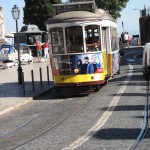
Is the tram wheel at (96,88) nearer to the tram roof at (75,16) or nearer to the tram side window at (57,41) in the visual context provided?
the tram side window at (57,41)

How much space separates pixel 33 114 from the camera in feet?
47.0

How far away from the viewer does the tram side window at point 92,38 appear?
18.0m

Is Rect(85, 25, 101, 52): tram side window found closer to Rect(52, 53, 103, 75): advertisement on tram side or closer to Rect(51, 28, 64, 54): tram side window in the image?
Rect(52, 53, 103, 75): advertisement on tram side

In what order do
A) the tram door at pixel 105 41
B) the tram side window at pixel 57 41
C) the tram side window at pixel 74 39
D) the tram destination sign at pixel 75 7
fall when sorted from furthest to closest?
1. the tram destination sign at pixel 75 7
2. the tram door at pixel 105 41
3. the tram side window at pixel 57 41
4. the tram side window at pixel 74 39

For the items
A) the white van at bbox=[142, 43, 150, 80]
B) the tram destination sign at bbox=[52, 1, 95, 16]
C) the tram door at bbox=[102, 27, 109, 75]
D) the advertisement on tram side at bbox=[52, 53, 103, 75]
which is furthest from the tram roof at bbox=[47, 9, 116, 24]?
the white van at bbox=[142, 43, 150, 80]

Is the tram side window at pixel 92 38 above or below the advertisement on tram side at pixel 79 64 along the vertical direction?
above

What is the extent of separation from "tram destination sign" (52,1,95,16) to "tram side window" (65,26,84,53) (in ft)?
4.48

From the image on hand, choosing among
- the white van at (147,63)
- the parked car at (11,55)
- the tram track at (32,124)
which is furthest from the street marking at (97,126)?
the parked car at (11,55)

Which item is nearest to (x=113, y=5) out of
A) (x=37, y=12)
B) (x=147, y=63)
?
(x=37, y=12)

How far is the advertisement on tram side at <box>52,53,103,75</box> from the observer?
17.7 metres

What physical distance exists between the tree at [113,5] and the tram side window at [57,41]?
4483 centimetres

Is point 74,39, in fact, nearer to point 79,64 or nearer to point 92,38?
point 92,38

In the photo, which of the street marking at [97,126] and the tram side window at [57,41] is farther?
the tram side window at [57,41]

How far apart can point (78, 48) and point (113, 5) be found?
157 feet
